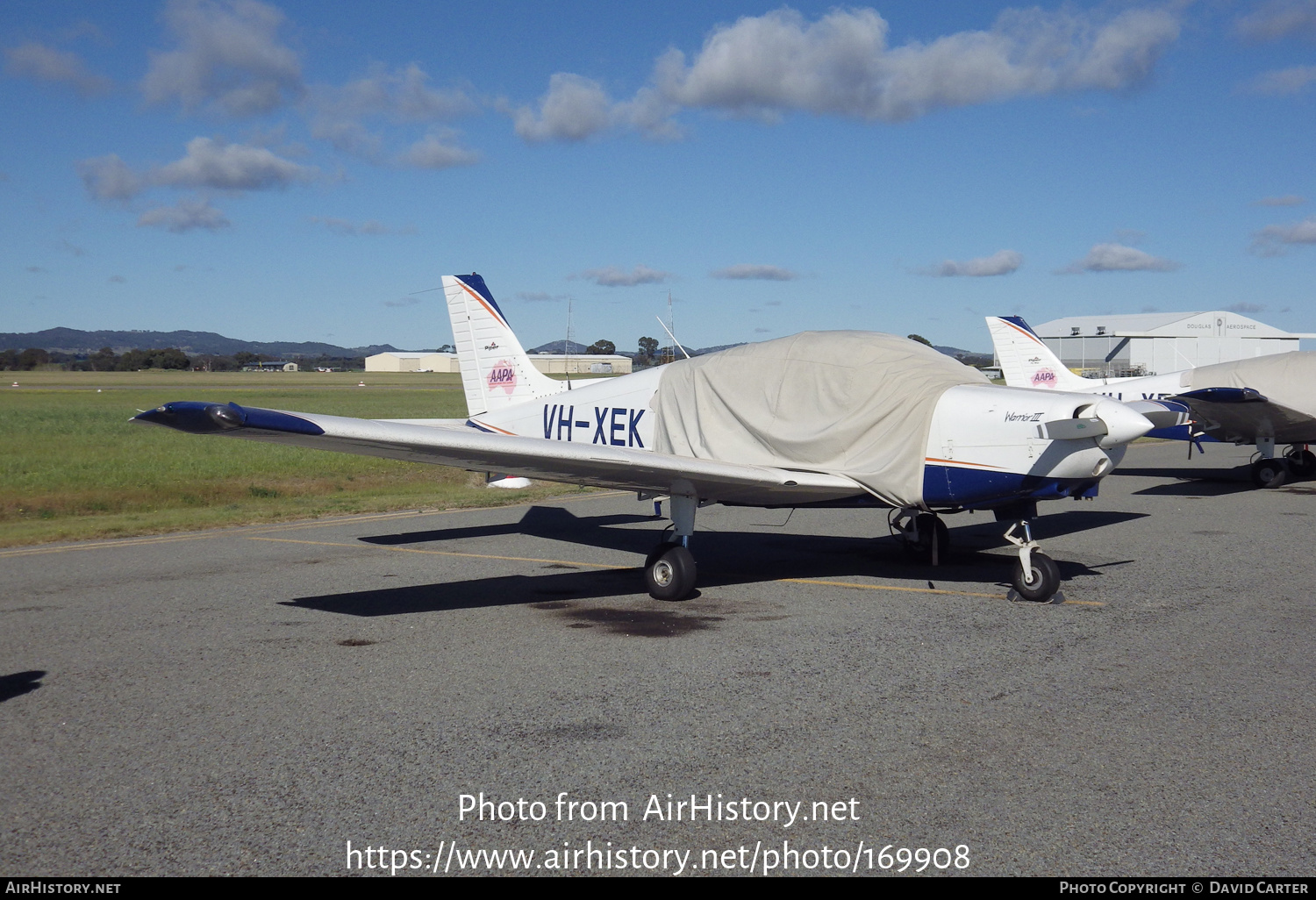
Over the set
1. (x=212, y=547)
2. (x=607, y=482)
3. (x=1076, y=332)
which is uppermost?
(x=1076, y=332)

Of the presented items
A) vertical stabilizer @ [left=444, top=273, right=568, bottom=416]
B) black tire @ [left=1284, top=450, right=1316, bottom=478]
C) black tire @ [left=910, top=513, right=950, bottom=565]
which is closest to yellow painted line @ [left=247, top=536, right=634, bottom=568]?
vertical stabilizer @ [left=444, top=273, right=568, bottom=416]

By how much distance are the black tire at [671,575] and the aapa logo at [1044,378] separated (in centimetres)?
1798

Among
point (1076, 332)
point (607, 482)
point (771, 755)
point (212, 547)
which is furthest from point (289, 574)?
point (1076, 332)

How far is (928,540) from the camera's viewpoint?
10430 millimetres

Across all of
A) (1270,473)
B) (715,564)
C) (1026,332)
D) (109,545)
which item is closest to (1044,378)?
(1026,332)

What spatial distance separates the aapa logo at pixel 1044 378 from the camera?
24.2m

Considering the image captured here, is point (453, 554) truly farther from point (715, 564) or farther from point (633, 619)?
point (633, 619)

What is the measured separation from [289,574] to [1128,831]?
8252 mm

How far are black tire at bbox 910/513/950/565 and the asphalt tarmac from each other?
0.23 metres

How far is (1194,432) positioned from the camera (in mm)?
18000

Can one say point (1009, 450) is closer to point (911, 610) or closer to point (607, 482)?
point (911, 610)

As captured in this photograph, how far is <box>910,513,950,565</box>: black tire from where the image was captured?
10.3 m

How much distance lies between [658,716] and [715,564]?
5.17 meters

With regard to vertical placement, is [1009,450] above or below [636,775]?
above
